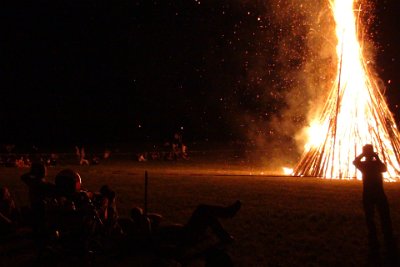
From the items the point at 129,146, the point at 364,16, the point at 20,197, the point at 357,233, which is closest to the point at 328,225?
the point at 357,233

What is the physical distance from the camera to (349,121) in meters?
18.6

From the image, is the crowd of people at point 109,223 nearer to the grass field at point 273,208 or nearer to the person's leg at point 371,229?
the person's leg at point 371,229

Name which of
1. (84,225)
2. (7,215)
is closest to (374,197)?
(84,225)

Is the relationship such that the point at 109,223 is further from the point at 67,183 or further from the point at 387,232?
the point at 387,232

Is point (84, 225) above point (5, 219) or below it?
above

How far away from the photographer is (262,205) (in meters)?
12.2

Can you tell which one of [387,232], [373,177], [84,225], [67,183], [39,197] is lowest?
[387,232]

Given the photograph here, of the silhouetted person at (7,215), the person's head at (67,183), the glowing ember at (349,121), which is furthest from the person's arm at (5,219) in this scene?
the glowing ember at (349,121)

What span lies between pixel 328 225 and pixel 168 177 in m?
Answer: 9.77

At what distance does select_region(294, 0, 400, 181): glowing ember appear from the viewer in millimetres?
18188

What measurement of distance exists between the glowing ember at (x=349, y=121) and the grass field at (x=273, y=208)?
1.05 metres

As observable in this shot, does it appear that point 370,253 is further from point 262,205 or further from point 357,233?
point 262,205

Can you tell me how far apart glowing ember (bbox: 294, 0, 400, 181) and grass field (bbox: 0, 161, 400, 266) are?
105 cm

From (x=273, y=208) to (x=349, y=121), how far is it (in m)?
8.09
